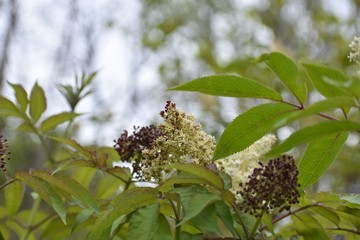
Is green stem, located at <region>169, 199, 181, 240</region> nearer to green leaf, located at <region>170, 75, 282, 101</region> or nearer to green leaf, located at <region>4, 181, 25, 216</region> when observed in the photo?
green leaf, located at <region>170, 75, 282, 101</region>

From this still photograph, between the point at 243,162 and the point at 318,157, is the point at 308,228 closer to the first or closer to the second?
the point at 318,157

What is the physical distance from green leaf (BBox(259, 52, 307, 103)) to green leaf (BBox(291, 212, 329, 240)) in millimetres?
213

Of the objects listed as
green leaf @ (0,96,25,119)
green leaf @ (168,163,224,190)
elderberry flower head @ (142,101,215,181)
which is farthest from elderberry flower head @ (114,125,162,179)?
green leaf @ (0,96,25,119)

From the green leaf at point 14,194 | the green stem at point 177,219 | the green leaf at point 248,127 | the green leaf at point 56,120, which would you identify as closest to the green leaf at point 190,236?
the green stem at point 177,219

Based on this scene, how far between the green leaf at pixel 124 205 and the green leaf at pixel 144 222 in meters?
0.01

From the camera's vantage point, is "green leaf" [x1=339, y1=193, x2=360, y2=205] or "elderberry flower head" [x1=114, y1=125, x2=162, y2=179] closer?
"green leaf" [x1=339, y1=193, x2=360, y2=205]

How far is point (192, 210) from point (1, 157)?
375 millimetres

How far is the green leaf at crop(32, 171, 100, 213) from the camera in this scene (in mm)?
913

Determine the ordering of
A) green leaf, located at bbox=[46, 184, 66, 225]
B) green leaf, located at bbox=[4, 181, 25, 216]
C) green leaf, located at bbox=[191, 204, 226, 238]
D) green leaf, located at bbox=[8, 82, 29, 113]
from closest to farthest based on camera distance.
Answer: green leaf, located at bbox=[191, 204, 226, 238], green leaf, located at bbox=[46, 184, 66, 225], green leaf, located at bbox=[4, 181, 25, 216], green leaf, located at bbox=[8, 82, 29, 113]

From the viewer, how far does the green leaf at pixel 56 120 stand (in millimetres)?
1233

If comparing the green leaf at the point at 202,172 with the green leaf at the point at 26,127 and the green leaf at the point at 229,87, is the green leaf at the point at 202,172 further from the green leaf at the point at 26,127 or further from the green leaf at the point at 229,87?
the green leaf at the point at 26,127

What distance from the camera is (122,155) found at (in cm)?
100

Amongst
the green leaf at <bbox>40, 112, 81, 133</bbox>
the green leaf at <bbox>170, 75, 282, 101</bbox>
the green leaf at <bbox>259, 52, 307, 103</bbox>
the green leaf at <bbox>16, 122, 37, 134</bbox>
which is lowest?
the green leaf at <bbox>170, 75, 282, 101</bbox>

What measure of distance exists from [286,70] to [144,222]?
0.29m
